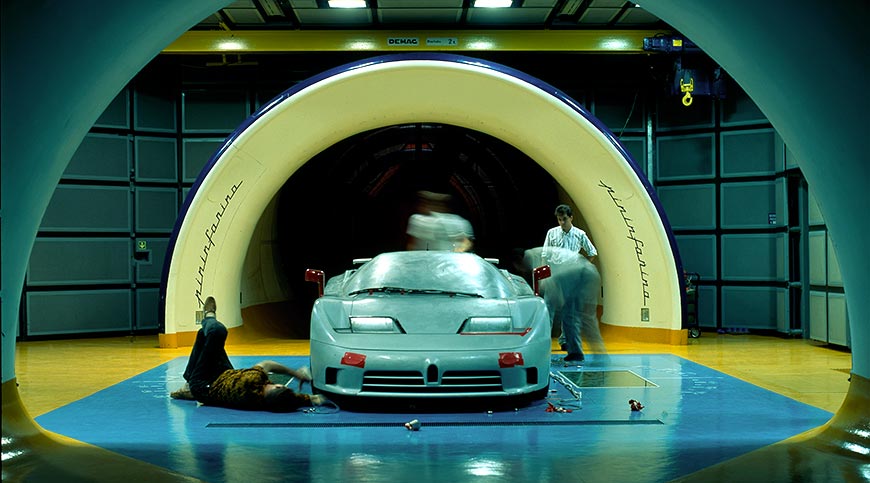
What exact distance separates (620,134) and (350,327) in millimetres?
10647

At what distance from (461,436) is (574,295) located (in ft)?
13.8

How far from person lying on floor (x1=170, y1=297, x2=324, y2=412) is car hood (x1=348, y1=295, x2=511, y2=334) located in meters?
0.90

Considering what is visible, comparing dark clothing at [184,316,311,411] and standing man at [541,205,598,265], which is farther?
standing man at [541,205,598,265]

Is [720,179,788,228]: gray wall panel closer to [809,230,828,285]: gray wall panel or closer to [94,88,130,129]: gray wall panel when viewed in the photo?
[809,230,828,285]: gray wall panel

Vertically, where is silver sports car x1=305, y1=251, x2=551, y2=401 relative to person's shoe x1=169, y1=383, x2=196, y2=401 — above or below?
above

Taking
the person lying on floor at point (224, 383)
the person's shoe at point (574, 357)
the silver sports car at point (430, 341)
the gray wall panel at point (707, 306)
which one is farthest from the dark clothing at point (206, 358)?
the gray wall panel at point (707, 306)

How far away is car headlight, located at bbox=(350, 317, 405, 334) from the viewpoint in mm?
6891

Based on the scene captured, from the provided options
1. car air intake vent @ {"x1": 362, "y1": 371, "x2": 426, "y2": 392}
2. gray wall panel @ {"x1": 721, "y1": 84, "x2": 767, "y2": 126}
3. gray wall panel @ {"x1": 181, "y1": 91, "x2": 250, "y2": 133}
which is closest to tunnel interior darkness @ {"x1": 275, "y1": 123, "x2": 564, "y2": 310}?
gray wall panel @ {"x1": 181, "y1": 91, "x2": 250, "y2": 133}

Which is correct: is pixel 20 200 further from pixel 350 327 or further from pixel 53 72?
pixel 350 327

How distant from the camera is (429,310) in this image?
711 centimetres

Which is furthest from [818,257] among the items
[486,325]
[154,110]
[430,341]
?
[154,110]

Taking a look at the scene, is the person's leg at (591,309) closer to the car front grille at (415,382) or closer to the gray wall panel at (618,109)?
the car front grille at (415,382)

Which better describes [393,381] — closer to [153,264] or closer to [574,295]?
[574,295]

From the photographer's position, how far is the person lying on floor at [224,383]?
6.95m
